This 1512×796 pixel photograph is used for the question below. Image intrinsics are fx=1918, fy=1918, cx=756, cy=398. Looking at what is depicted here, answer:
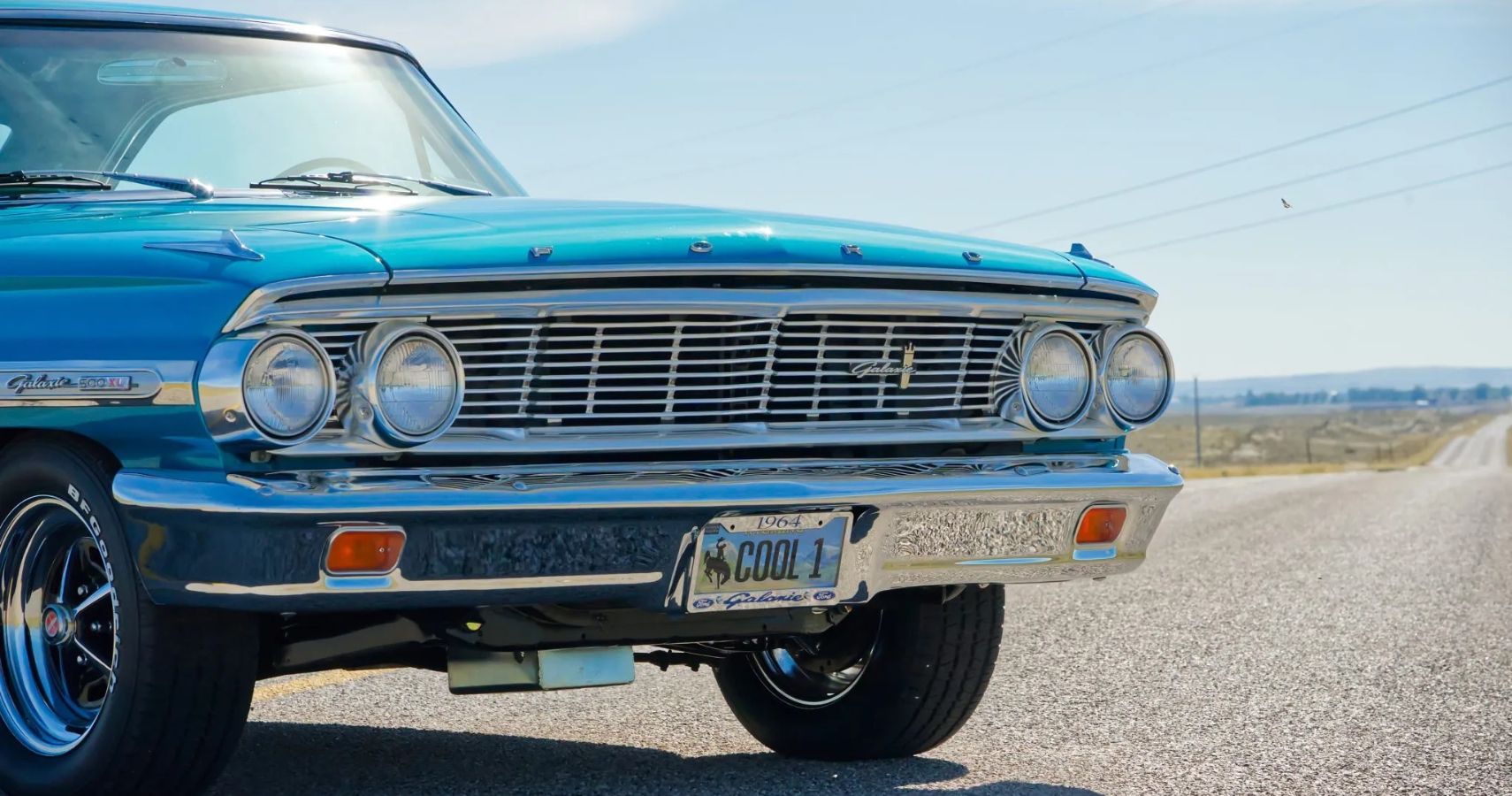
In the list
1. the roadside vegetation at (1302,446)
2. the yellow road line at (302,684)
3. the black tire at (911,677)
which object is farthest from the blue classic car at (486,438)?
the roadside vegetation at (1302,446)

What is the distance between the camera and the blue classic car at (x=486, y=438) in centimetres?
340

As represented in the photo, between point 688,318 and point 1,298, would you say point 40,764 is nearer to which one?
point 1,298

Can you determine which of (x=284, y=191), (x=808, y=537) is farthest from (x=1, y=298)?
(x=808, y=537)

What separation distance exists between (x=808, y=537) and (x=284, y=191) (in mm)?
1650

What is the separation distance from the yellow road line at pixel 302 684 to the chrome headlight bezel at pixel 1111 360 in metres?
2.72

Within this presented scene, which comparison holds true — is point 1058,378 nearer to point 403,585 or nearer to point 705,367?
point 705,367

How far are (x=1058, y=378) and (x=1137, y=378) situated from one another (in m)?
0.25

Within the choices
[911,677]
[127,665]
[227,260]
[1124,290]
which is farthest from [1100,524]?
[127,665]

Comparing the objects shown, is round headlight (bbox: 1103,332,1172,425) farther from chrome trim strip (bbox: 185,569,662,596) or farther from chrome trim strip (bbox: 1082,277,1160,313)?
chrome trim strip (bbox: 185,569,662,596)

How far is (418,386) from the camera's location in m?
3.50

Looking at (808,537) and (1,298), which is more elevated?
(1,298)

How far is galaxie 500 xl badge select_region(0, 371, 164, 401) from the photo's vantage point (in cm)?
343

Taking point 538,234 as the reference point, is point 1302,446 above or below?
below

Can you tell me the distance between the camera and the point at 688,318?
3.74m
